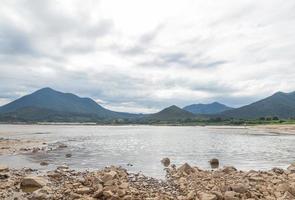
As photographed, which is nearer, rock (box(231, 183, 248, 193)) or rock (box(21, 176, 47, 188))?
rock (box(231, 183, 248, 193))

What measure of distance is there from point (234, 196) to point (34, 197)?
9.86 meters

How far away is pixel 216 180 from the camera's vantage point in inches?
909

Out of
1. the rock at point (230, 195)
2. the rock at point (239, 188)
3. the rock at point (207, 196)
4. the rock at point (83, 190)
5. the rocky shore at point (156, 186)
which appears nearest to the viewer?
the rock at point (207, 196)

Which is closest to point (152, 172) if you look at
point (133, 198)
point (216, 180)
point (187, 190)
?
point (216, 180)

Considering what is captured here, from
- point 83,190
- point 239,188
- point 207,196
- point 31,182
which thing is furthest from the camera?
point 31,182

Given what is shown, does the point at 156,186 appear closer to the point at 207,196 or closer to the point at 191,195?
the point at 191,195

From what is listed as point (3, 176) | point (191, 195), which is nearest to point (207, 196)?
point (191, 195)

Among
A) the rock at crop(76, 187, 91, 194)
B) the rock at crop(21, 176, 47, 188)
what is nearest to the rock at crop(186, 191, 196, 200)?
the rock at crop(76, 187, 91, 194)

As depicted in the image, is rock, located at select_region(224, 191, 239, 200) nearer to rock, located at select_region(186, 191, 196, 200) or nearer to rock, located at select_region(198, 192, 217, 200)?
rock, located at select_region(198, 192, 217, 200)

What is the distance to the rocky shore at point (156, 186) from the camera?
1812 cm

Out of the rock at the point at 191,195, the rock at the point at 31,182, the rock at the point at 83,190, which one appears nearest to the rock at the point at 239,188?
the rock at the point at 191,195

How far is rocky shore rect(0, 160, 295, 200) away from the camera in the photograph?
18125 mm

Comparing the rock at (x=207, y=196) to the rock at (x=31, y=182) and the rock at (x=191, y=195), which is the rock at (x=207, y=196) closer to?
the rock at (x=191, y=195)

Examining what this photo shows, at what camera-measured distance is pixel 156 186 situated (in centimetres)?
2183
